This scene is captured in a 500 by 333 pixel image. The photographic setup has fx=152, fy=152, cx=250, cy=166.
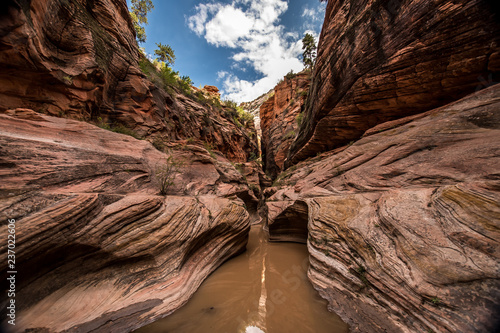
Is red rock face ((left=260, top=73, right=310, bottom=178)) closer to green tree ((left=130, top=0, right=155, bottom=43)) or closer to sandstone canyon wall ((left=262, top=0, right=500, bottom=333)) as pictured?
sandstone canyon wall ((left=262, top=0, right=500, bottom=333))

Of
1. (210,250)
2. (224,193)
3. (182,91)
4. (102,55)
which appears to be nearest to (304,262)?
(210,250)

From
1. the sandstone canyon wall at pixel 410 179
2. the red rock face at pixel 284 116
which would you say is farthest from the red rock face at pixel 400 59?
the red rock face at pixel 284 116

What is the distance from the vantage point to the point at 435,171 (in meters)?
3.67

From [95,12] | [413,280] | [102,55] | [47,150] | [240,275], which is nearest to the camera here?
[413,280]

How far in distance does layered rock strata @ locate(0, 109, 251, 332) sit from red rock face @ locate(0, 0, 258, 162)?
84.6 inches

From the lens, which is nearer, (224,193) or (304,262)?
(304,262)

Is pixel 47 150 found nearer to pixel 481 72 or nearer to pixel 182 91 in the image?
pixel 481 72

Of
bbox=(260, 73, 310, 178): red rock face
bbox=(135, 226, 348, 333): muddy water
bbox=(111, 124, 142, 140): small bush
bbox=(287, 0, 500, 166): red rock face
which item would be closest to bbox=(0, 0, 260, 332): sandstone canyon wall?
bbox=(135, 226, 348, 333): muddy water

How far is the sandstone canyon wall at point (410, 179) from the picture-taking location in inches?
84.3

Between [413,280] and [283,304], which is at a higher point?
[413,280]

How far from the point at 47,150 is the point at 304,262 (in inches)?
283

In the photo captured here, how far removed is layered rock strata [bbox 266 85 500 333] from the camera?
1.98 metres

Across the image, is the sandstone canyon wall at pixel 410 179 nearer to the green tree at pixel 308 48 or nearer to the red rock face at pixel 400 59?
the red rock face at pixel 400 59

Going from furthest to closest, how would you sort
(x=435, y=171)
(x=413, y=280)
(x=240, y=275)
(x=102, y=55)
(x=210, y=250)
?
(x=102, y=55) < (x=210, y=250) < (x=240, y=275) < (x=435, y=171) < (x=413, y=280)
